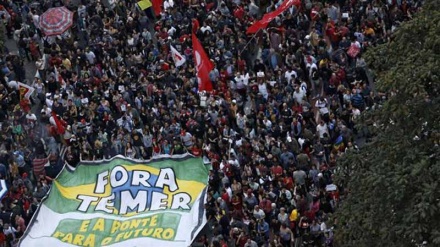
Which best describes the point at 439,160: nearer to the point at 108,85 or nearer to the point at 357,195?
the point at 357,195

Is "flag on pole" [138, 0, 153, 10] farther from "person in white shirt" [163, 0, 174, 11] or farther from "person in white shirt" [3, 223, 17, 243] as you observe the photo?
"person in white shirt" [3, 223, 17, 243]

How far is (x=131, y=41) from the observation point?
40.2m

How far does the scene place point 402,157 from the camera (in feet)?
77.7

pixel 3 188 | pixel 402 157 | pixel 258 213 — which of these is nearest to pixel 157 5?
pixel 3 188

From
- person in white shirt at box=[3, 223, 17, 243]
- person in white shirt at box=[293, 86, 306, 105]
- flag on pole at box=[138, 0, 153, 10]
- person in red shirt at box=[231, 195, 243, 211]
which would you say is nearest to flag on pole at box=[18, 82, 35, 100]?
flag on pole at box=[138, 0, 153, 10]

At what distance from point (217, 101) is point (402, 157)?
1245 centimetres

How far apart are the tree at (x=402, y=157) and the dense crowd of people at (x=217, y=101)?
4933 mm

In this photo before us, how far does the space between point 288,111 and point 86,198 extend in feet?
19.6

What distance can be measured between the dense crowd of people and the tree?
4.93 m

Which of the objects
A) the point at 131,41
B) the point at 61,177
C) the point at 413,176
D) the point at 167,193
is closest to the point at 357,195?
the point at 413,176

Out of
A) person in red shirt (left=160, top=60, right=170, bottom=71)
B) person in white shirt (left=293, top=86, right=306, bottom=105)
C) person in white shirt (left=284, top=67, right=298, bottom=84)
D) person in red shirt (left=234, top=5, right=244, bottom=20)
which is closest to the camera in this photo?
person in white shirt (left=293, top=86, right=306, bottom=105)

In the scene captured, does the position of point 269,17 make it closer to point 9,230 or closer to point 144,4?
point 144,4

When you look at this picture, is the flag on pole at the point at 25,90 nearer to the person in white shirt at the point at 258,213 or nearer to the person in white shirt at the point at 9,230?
the person in white shirt at the point at 9,230

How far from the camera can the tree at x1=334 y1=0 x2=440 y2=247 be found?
2288 cm
